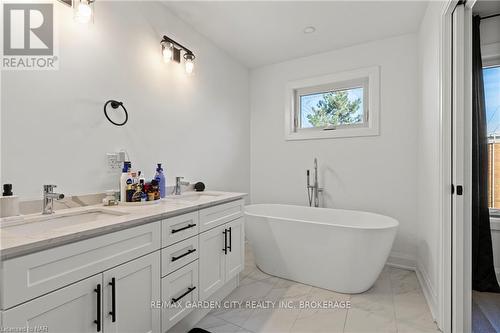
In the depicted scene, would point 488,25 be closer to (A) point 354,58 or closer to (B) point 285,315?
(A) point 354,58

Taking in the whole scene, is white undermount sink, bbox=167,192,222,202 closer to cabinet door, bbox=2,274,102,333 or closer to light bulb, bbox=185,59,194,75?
cabinet door, bbox=2,274,102,333

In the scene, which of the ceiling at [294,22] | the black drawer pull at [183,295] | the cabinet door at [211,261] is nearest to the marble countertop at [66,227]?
the cabinet door at [211,261]

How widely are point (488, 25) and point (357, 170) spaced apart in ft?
5.67

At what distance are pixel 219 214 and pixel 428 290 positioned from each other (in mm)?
1766

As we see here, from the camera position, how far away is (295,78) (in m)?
3.24

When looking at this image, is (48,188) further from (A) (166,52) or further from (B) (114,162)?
(A) (166,52)

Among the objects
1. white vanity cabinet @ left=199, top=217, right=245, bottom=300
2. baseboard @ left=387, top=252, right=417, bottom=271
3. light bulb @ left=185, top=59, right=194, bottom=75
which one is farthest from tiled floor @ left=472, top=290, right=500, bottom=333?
light bulb @ left=185, top=59, right=194, bottom=75

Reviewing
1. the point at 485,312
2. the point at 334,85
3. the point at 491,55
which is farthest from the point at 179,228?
the point at 491,55

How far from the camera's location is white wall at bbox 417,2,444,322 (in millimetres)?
1749

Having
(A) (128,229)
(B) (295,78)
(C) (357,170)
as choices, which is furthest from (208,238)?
(B) (295,78)

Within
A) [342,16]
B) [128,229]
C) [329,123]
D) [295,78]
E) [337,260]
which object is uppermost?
[342,16]

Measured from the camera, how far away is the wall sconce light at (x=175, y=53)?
6.83 ft

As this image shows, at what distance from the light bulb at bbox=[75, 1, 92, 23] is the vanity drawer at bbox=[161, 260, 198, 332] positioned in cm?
158

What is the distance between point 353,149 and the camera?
2.90 m
